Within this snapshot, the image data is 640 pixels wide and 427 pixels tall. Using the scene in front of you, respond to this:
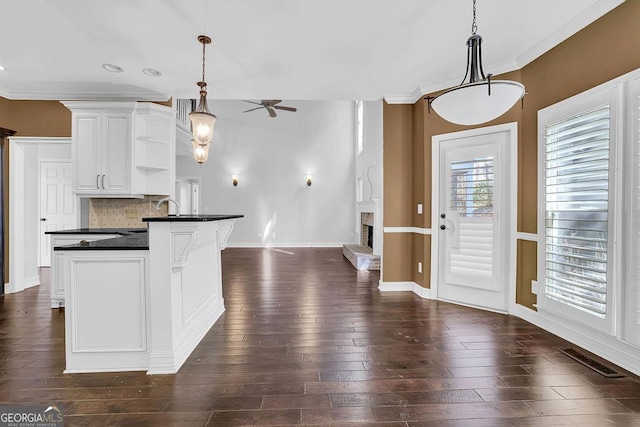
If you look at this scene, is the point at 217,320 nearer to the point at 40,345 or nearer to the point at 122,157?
the point at 40,345

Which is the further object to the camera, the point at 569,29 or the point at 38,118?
the point at 38,118

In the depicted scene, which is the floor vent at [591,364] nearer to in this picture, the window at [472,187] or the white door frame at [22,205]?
the window at [472,187]

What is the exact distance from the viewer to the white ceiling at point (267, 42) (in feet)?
8.02

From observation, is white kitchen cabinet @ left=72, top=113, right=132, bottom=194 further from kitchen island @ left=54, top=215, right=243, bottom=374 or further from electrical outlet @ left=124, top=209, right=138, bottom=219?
kitchen island @ left=54, top=215, right=243, bottom=374

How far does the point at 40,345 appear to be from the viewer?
259 cm

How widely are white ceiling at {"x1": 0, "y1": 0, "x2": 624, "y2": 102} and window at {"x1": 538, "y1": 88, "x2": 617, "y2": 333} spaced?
30.1 inches

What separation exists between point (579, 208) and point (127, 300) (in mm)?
3585

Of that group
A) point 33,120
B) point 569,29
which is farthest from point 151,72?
point 569,29

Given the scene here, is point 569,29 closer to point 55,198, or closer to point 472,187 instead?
point 472,187

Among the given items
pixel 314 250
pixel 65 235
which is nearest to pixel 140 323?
pixel 65 235

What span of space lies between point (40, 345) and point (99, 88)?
3.11 m

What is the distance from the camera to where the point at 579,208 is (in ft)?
8.48

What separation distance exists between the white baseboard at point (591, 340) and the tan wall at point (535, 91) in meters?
0.21

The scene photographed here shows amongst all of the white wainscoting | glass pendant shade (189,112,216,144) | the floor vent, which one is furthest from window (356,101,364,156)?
the white wainscoting
